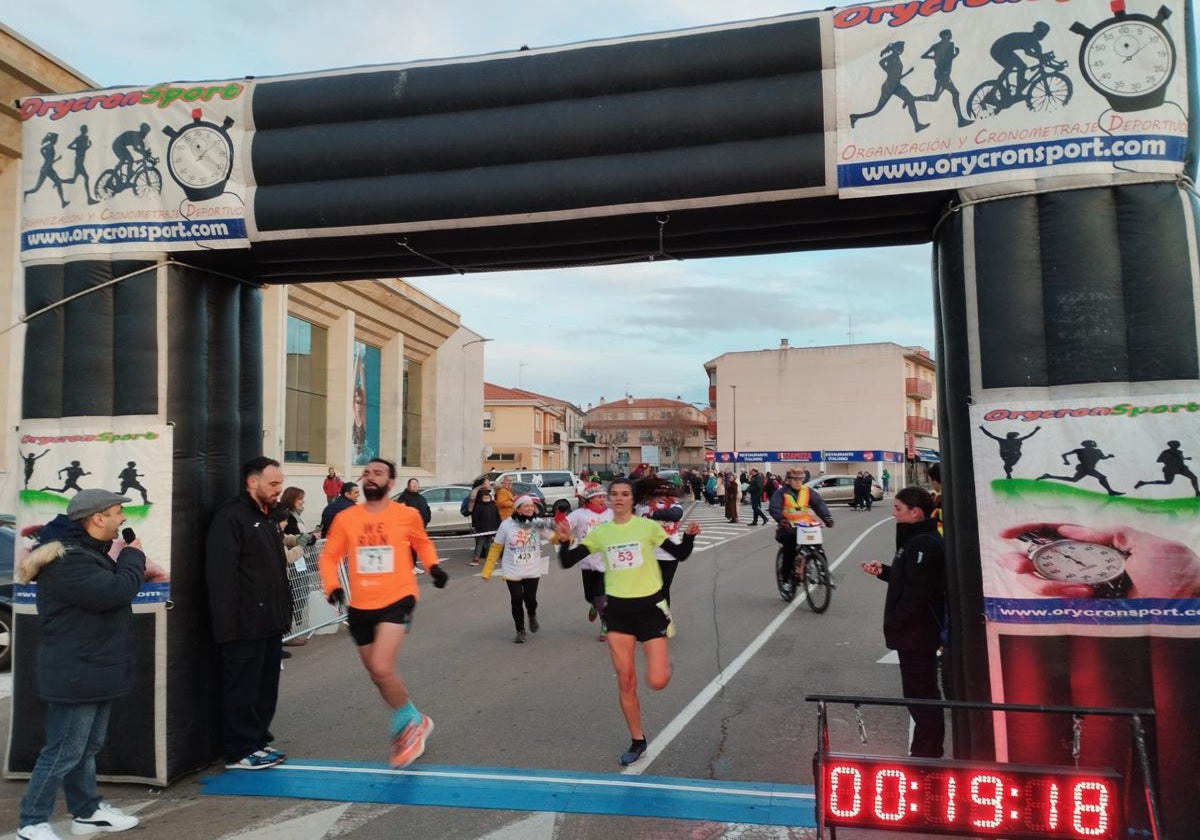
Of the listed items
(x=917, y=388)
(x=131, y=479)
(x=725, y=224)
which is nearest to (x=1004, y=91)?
(x=725, y=224)

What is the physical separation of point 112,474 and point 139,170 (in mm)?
1962

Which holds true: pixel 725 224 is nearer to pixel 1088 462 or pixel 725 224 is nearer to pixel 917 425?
pixel 1088 462

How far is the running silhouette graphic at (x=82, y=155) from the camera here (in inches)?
233

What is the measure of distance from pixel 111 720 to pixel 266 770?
978mm

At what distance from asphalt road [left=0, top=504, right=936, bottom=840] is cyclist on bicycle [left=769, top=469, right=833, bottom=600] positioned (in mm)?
1096

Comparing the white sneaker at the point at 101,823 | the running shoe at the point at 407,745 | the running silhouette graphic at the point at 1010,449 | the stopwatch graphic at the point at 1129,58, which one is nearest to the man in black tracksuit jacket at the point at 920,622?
the running silhouette graphic at the point at 1010,449

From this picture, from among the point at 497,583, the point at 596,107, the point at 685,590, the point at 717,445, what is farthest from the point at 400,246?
the point at 717,445

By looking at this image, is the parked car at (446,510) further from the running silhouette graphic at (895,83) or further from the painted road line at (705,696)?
the running silhouette graphic at (895,83)

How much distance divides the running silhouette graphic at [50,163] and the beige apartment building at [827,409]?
6611 centimetres

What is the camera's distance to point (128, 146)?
5879 millimetres

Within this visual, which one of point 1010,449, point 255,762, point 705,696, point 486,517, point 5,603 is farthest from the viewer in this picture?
point 486,517

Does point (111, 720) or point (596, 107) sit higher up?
point (596, 107)

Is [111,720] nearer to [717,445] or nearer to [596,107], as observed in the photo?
[596,107]

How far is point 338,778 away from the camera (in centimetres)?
554
